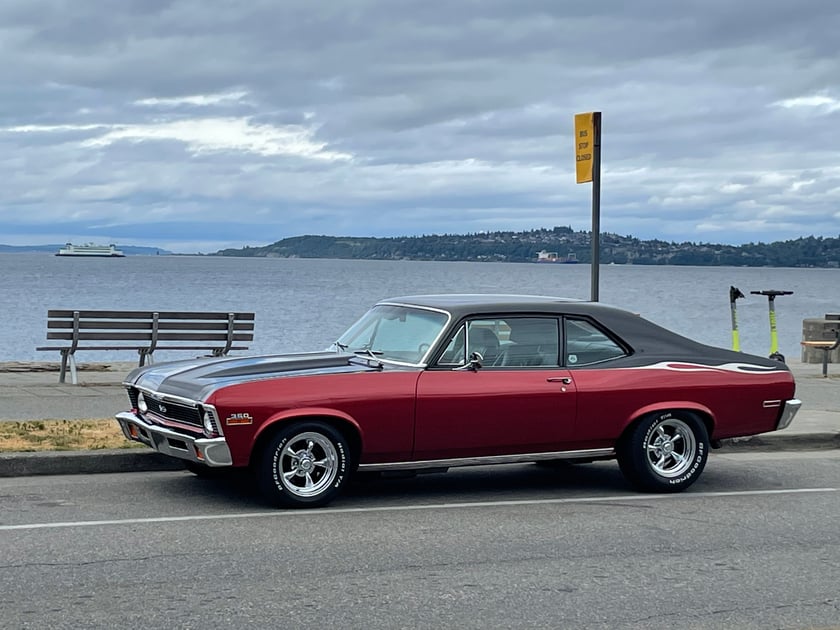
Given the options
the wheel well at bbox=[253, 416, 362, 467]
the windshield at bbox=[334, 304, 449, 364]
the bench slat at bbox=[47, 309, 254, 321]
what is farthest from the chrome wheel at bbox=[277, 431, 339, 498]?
the bench slat at bbox=[47, 309, 254, 321]

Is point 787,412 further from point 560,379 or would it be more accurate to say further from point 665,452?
point 560,379

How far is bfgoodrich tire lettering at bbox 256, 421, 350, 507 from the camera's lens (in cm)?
845

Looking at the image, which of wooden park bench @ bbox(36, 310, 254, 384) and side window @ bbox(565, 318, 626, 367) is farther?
wooden park bench @ bbox(36, 310, 254, 384)

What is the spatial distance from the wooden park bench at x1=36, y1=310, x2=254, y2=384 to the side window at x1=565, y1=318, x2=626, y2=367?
8956mm

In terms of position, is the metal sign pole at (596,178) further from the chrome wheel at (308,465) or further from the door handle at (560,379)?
the chrome wheel at (308,465)

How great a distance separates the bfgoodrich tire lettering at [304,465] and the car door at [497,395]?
57 cm

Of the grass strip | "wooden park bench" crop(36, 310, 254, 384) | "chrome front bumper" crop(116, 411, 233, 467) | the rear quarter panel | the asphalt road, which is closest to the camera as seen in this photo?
the asphalt road

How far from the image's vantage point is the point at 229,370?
28.8ft

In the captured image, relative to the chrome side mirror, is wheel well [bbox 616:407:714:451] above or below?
below

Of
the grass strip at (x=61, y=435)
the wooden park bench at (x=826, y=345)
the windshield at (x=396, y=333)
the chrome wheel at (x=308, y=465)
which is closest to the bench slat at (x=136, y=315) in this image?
the grass strip at (x=61, y=435)

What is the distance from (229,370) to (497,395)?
1868 millimetres

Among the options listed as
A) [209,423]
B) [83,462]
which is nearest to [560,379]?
[209,423]

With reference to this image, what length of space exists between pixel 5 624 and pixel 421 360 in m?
3.92

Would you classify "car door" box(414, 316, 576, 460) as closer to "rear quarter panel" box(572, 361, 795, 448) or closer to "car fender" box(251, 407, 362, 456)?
"rear quarter panel" box(572, 361, 795, 448)
